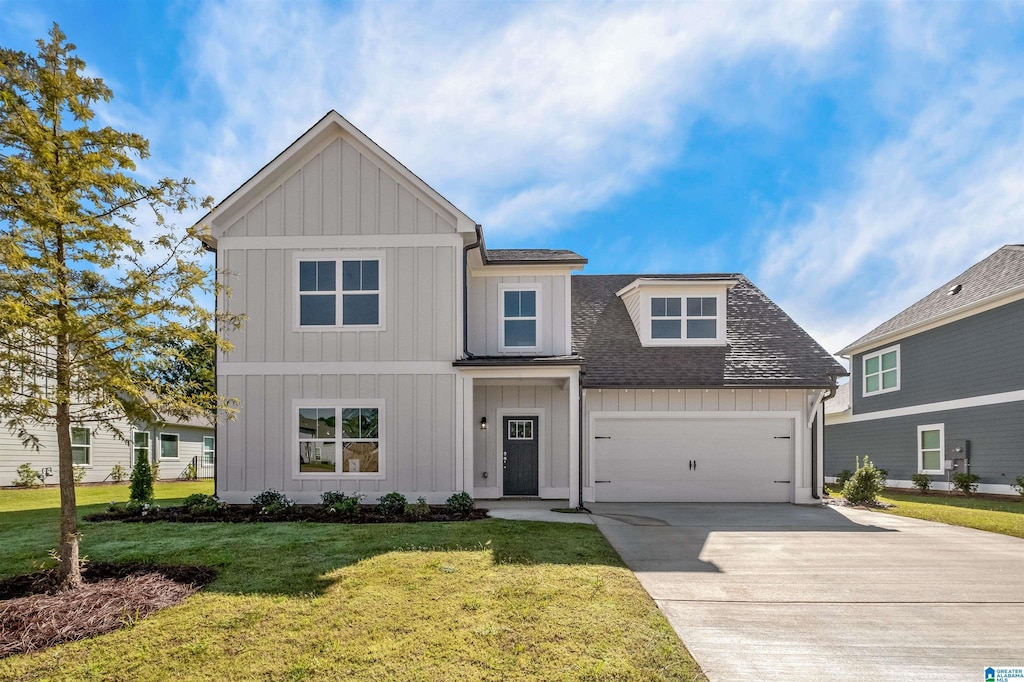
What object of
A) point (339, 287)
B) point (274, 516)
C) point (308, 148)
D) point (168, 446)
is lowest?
point (168, 446)

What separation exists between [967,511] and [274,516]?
14689 millimetres

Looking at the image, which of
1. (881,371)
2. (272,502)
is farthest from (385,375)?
(881,371)

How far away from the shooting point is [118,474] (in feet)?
71.1

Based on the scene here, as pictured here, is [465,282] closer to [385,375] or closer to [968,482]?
[385,375]

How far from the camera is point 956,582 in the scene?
6887mm

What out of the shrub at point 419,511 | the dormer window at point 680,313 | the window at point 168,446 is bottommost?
the window at point 168,446

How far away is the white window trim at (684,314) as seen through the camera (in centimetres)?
1530

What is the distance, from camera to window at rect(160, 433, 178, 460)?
24.6m

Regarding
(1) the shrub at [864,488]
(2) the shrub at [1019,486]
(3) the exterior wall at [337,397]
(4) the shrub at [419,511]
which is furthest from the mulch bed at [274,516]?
(2) the shrub at [1019,486]

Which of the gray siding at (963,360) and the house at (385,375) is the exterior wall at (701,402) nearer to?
the house at (385,375)

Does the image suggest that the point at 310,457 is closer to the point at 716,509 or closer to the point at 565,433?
the point at 565,433

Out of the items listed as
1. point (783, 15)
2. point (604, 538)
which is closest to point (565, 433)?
point (604, 538)

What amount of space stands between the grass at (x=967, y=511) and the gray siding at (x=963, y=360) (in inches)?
121

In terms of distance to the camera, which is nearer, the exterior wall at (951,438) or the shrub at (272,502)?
the shrub at (272,502)
